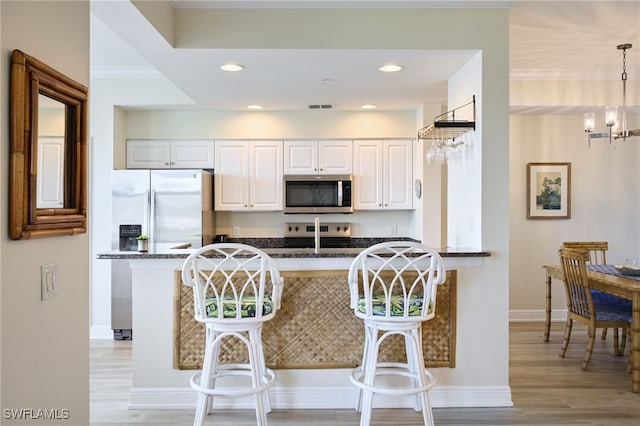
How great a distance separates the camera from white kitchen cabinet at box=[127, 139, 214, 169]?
4.88m

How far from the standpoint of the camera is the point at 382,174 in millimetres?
4980

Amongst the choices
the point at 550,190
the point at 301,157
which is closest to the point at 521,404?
the point at 550,190

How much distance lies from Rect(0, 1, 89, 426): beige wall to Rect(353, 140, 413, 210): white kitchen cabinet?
3.45m

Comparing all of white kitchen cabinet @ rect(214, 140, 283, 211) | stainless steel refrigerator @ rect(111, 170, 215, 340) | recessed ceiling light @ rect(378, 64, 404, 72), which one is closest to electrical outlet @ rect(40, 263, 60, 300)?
recessed ceiling light @ rect(378, 64, 404, 72)

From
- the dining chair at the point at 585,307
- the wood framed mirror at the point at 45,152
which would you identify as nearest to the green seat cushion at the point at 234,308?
the wood framed mirror at the point at 45,152

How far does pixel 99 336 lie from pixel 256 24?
→ 3.49 metres

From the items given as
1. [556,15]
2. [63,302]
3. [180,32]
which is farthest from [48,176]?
[556,15]

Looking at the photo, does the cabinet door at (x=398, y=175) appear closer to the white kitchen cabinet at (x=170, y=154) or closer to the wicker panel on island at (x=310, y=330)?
the white kitchen cabinet at (x=170, y=154)

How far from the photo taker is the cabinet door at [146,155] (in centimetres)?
→ 488

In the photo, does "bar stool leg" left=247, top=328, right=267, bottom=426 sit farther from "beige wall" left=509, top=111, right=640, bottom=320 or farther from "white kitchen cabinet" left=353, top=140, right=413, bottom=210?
"beige wall" left=509, top=111, right=640, bottom=320

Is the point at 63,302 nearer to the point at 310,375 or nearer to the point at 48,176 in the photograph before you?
the point at 48,176

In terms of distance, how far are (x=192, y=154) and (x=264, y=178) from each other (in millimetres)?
818

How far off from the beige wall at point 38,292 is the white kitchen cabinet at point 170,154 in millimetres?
3128

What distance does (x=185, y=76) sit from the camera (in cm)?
348
